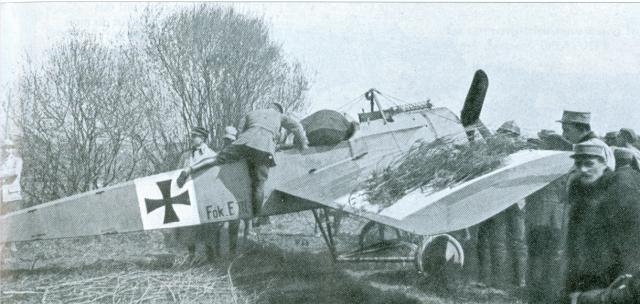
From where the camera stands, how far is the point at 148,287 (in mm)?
5121

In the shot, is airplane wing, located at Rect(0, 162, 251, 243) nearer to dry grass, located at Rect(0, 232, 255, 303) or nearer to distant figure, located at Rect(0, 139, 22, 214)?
dry grass, located at Rect(0, 232, 255, 303)

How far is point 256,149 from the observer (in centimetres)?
566

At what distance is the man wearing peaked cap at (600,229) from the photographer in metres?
2.96

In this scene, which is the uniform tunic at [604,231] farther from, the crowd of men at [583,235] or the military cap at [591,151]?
the military cap at [591,151]

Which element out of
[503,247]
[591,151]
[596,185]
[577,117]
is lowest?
[503,247]

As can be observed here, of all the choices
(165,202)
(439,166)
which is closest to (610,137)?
(439,166)

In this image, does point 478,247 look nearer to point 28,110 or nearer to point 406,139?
point 406,139

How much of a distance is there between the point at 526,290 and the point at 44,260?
5673 mm

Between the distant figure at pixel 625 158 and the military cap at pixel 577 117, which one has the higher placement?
the military cap at pixel 577 117

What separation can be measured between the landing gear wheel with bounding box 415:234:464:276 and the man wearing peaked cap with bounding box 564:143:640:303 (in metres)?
2.10

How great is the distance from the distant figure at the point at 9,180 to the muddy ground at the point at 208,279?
64cm

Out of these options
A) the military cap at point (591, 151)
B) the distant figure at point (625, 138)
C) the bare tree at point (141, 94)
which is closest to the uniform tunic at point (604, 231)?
the military cap at point (591, 151)

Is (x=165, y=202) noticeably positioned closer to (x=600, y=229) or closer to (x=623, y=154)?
(x=600, y=229)

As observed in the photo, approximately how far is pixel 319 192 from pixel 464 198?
191 cm
